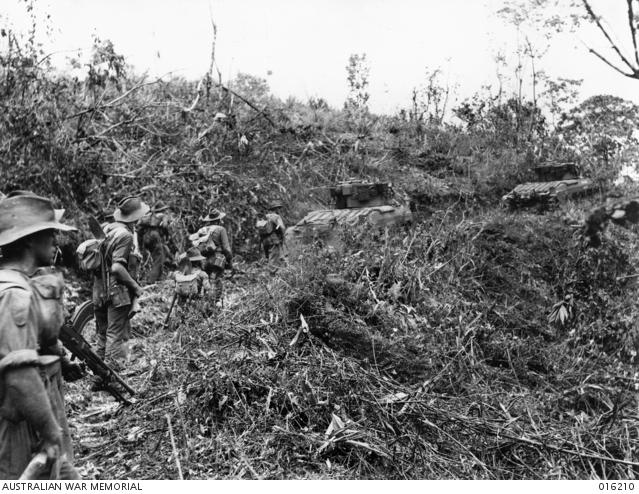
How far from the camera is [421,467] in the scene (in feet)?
15.9

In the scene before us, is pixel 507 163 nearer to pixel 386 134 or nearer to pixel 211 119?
pixel 386 134

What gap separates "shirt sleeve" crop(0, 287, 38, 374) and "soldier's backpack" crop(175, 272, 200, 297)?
18.7 ft

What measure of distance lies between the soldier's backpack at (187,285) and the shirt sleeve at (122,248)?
1511mm

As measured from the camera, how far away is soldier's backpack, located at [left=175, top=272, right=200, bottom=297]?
8.28m

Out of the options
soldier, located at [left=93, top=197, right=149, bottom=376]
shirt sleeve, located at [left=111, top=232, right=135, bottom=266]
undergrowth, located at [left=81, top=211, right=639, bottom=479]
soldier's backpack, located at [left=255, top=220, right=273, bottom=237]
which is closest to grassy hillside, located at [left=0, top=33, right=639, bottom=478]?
undergrowth, located at [left=81, top=211, right=639, bottom=479]

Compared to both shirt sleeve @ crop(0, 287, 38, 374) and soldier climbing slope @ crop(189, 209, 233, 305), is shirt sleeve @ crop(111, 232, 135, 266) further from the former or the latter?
shirt sleeve @ crop(0, 287, 38, 374)

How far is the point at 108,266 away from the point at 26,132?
4.57m

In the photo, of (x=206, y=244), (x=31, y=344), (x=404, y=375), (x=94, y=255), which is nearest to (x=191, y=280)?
(x=206, y=244)

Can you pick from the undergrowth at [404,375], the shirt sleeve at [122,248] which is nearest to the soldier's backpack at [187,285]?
the undergrowth at [404,375]

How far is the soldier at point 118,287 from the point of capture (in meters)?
6.77

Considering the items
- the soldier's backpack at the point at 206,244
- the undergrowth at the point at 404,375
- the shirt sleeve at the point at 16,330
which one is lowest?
the undergrowth at the point at 404,375

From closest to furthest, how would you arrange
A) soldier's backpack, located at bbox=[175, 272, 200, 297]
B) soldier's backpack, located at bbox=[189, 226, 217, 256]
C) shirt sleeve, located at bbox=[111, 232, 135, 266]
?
shirt sleeve, located at bbox=[111, 232, 135, 266] < soldier's backpack, located at bbox=[175, 272, 200, 297] < soldier's backpack, located at bbox=[189, 226, 217, 256]

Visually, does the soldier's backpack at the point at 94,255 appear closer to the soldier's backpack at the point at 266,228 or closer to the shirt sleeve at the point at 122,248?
the shirt sleeve at the point at 122,248

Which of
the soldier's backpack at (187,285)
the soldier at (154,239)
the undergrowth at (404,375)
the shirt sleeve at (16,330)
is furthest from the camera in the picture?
the soldier at (154,239)
